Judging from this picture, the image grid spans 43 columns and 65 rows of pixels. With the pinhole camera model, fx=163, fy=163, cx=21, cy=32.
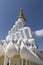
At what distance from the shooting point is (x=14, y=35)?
3941cm

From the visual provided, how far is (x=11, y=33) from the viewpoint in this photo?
41.0 metres

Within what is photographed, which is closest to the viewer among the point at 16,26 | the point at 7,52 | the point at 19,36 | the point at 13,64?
the point at 7,52

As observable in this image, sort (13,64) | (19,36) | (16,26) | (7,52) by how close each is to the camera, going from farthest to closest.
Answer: (16,26) → (19,36) → (13,64) → (7,52)

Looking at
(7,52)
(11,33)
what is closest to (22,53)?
(7,52)

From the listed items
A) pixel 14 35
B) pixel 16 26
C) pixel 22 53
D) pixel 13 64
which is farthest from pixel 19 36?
pixel 22 53

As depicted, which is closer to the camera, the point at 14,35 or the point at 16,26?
the point at 14,35

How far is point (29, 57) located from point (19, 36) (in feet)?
59.7

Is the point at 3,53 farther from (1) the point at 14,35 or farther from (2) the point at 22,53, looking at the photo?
(1) the point at 14,35

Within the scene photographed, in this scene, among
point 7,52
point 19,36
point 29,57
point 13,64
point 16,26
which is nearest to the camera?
point 7,52

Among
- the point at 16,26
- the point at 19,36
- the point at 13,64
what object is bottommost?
the point at 13,64

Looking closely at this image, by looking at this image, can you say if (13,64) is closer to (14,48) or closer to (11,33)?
(14,48)

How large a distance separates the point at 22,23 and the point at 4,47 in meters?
23.0

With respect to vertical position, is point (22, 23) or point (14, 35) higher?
point (22, 23)

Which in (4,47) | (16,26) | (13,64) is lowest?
(13,64)
